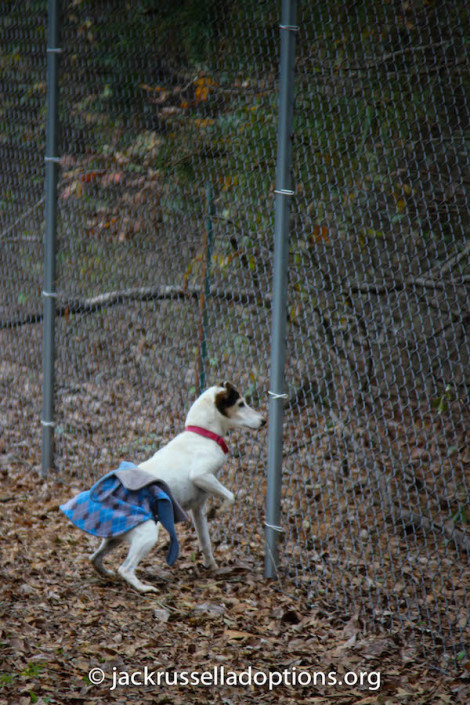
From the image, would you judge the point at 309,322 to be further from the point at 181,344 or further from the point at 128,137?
the point at 128,137

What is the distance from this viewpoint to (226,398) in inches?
196

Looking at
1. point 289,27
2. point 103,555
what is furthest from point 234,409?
point 289,27

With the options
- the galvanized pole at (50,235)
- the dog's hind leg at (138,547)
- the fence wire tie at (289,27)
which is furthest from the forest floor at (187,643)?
the fence wire tie at (289,27)

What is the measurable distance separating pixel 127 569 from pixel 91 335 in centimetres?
265

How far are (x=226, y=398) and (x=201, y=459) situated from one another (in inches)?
15.1

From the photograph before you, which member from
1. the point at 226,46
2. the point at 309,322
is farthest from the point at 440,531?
the point at 226,46

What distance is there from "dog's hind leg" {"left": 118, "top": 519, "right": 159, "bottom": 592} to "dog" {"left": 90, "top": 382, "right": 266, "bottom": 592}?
0.05 meters

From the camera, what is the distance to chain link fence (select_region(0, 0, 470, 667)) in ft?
16.7

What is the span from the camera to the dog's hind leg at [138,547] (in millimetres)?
4508

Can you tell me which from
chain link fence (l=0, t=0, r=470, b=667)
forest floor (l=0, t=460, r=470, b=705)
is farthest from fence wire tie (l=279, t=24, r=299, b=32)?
forest floor (l=0, t=460, r=470, b=705)

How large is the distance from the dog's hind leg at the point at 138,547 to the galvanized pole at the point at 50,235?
7.89 feet

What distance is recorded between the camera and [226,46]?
5805mm

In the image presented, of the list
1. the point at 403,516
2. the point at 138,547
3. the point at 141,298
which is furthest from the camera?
the point at 141,298

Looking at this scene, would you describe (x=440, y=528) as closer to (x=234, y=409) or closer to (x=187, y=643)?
(x=234, y=409)
